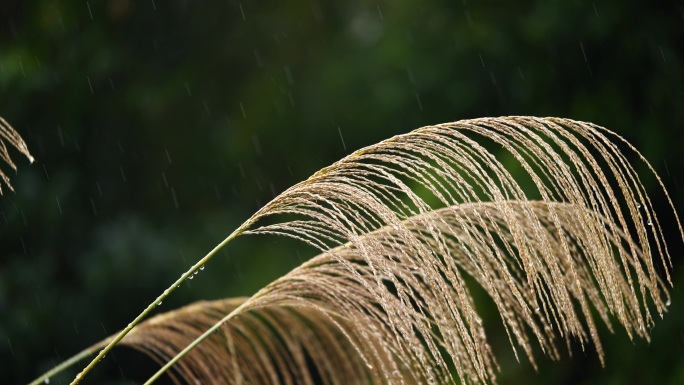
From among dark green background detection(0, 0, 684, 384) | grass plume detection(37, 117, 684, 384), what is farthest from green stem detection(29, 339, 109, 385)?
dark green background detection(0, 0, 684, 384)

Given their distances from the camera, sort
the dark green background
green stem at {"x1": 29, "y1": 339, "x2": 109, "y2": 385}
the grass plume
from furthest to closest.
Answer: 1. the dark green background
2. green stem at {"x1": 29, "y1": 339, "x2": 109, "y2": 385}
3. the grass plume

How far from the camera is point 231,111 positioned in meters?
7.35

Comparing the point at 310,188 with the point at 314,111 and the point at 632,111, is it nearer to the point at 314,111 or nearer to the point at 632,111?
the point at 632,111

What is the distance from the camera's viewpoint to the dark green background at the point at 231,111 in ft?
13.5

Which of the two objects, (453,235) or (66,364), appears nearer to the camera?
(453,235)

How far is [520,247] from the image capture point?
980 mm

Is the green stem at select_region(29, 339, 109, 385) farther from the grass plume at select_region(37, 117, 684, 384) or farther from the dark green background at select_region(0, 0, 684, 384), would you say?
the dark green background at select_region(0, 0, 684, 384)

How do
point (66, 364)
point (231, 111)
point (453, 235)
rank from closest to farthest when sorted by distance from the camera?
point (453, 235) < point (66, 364) < point (231, 111)

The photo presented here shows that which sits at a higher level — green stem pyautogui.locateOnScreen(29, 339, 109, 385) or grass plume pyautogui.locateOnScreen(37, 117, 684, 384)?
grass plume pyautogui.locateOnScreen(37, 117, 684, 384)

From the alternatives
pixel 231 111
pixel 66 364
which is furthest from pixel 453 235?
pixel 231 111

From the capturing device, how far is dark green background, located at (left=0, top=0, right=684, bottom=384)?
411 cm

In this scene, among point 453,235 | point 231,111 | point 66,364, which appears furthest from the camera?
point 231,111

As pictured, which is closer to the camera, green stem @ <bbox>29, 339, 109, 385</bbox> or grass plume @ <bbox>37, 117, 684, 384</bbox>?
grass plume @ <bbox>37, 117, 684, 384</bbox>

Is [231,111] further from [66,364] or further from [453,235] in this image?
[453,235]
